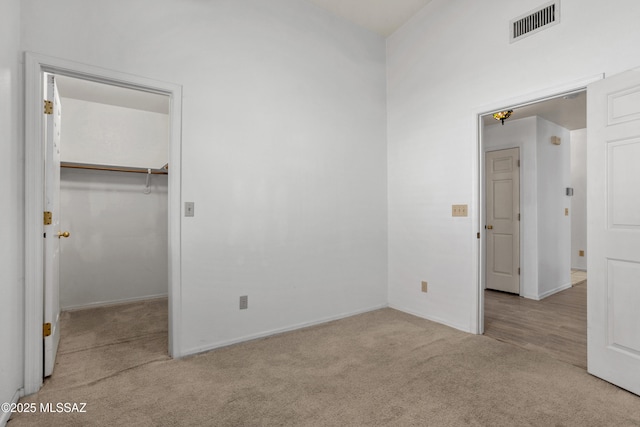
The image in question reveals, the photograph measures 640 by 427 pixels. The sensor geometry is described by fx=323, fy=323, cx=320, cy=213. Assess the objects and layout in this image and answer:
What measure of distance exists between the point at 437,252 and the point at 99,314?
3876 mm

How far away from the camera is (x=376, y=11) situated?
3.49 m

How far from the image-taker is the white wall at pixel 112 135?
4059mm

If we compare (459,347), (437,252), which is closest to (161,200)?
(437,252)

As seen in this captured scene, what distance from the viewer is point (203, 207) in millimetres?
2693

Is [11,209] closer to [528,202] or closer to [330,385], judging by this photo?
[330,385]

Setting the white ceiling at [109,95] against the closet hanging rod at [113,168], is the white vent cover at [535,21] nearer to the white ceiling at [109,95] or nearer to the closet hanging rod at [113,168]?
the white ceiling at [109,95]

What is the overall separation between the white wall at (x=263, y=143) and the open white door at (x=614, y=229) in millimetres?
2027

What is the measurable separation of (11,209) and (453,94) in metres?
3.61

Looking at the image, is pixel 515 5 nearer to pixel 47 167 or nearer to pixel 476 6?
pixel 476 6

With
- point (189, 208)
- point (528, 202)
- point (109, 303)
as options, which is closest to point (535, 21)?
point (528, 202)

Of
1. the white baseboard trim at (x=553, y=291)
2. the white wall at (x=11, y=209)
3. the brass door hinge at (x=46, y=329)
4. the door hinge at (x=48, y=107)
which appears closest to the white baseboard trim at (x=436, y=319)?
the white baseboard trim at (x=553, y=291)

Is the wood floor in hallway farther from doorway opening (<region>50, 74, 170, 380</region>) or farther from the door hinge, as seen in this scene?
the door hinge

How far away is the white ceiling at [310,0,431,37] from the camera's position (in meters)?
3.37

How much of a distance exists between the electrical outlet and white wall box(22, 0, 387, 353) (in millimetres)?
894
